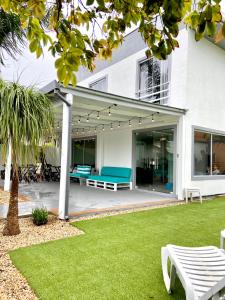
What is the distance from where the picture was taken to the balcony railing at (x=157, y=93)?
970 cm

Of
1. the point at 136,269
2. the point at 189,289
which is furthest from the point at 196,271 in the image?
the point at 136,269

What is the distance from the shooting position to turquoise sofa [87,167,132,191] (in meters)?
10.8

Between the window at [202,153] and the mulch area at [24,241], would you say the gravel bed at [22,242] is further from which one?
the window at [202,153]

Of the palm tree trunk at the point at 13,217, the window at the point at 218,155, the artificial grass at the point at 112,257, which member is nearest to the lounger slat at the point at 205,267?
the artificial grass at the point at 112,257

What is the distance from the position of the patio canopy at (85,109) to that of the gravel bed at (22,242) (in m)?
0.65

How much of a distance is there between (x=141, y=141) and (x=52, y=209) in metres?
5.41

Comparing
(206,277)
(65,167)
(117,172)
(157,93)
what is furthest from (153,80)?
(206,277)

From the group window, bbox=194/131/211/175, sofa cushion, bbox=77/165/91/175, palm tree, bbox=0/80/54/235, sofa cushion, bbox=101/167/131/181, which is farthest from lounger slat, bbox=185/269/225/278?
sofa cushion, bbox=77/165/91/175

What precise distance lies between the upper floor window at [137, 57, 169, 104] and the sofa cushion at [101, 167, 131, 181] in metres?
3.29

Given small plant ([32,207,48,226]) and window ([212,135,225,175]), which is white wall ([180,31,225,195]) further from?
small plant ([32,207,48,226])

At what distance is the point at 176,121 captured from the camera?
912 cm

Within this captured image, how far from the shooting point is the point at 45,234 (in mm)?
4836

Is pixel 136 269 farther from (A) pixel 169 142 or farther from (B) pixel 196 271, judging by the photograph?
(A) pixel 169 142

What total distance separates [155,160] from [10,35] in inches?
260
